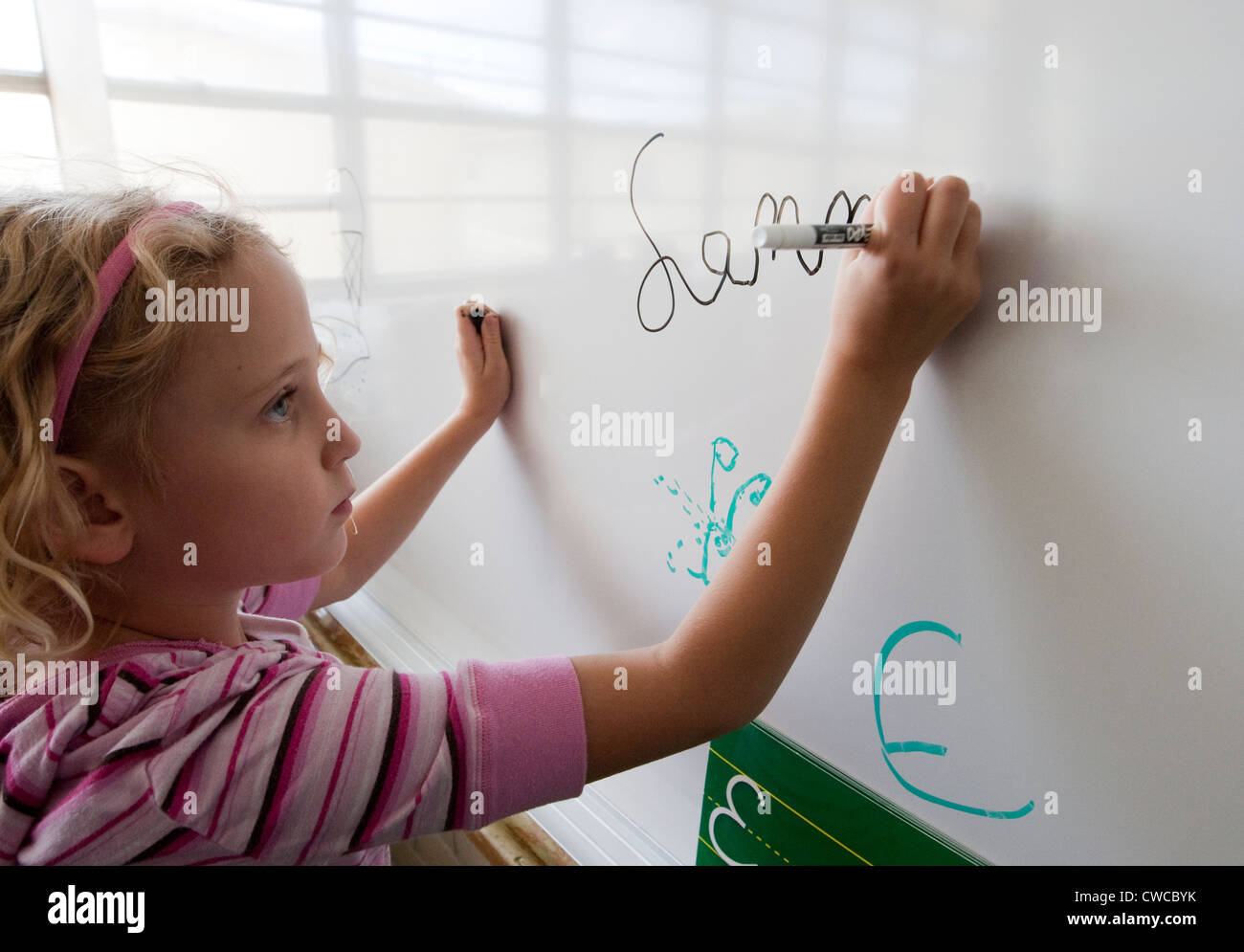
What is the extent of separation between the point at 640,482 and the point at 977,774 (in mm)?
282

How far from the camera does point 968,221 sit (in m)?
0.40

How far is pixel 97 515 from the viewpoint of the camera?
493mm

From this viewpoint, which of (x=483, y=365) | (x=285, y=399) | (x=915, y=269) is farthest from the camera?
(x=483, y=365)

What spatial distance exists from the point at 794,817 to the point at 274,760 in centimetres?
31

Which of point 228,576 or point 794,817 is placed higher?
point 228,576

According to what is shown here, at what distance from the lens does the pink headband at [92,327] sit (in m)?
0.47

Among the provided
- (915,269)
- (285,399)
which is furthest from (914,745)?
(285,399)

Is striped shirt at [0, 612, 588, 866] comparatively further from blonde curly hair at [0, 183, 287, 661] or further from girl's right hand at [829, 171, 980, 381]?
girl's right hand at [829, 171, 980, 381]

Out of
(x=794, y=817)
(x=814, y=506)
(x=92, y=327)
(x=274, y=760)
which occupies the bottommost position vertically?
(x=794, y=817)

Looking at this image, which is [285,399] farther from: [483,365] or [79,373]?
[483,365]

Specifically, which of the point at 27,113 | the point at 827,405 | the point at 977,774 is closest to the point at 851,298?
the point at 827,405

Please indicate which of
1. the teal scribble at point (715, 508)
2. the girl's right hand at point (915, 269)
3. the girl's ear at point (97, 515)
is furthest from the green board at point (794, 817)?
the girl's ear at point (97, 515)

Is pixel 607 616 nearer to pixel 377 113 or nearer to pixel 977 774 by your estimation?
pixel 977 774

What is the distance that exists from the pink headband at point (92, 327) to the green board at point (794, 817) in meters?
0.43
